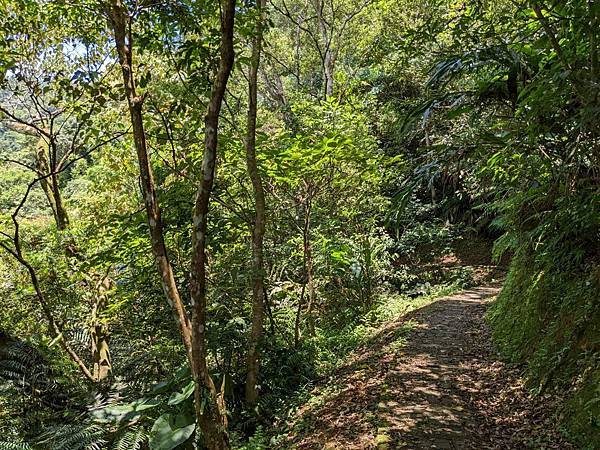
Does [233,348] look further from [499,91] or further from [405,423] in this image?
[499,91]

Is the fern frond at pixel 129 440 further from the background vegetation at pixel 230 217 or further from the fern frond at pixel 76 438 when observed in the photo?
the fern frond at pixel 76 438

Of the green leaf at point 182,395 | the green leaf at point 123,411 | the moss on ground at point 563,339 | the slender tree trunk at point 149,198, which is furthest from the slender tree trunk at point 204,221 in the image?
the moss on ground at point 563,339

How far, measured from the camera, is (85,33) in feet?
21.9

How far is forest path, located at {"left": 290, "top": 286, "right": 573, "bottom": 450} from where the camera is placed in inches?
169

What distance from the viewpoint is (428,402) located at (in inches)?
201

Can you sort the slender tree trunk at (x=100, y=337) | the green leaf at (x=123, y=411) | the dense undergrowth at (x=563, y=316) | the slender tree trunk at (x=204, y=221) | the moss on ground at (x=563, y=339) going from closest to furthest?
the slender tree trunk at (x=204, y=221), the moss on ground at (x=563, y=339), the dense undergrowth at (x=563, y=316), the green leaf at (x=123, y=411), the slender tree trunk at (x=100, y=337)

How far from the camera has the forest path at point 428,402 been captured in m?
4.29

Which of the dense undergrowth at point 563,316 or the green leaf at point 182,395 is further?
the green leaf at point 182,395

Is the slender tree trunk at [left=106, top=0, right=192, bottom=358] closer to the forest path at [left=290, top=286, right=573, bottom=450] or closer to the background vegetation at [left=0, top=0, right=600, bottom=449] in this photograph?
the background vegetation at [left=0, top=0, right=600, bottom=449]

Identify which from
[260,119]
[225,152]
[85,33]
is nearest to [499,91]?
[225,152]

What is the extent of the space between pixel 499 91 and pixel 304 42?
1893 cm

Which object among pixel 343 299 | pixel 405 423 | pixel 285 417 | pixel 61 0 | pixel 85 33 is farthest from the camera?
pixel 343 299

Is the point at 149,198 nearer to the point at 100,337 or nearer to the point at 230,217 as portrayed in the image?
the point at 230,217

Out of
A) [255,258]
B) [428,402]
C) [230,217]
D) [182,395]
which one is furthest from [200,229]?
[428,402]
